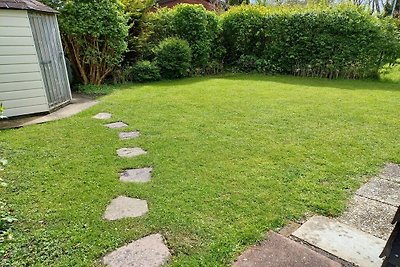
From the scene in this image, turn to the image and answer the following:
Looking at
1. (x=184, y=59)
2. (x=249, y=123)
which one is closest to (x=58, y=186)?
(x=249, y=123)

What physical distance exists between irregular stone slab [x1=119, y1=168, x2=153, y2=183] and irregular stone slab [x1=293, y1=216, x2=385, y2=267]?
5.27 ft

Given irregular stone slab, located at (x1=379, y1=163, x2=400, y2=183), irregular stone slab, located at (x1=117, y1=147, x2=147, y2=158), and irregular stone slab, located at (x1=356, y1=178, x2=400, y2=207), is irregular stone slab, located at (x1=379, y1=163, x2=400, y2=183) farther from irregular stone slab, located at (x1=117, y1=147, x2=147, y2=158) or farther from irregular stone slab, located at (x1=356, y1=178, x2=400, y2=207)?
irregular stone slab, located at (x1=117, y1=147, x2=147, y2=158)

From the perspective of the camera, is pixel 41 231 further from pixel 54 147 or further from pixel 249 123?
pixel 249 123

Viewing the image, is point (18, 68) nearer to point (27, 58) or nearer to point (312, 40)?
point (27, 58)

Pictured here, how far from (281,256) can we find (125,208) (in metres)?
1.36

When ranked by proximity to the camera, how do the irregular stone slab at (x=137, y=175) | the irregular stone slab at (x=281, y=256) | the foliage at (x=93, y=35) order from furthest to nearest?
1. the foliage at (x=93, y=35)
2. the irregular stone slab at (x=137, y=175)
3. the irregular stone slab at (x=281, y=256)

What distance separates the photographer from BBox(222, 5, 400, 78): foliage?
353 inches

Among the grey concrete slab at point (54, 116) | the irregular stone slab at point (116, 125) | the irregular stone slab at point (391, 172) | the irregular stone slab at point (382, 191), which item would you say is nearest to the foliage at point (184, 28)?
the grey concrete slab at point (54, 116)

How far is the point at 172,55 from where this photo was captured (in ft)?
30.0

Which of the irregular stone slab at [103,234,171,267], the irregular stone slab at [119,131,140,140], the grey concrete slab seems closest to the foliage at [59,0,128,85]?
the grey concrete slab

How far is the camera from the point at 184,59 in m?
9.36

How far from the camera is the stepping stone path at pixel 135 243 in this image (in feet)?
6.33

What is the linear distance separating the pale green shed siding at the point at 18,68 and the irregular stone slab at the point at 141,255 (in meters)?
4.37

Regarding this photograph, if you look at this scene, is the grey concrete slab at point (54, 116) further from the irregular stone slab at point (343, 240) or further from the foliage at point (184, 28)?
the irregular stone slab at point (343, 240)
